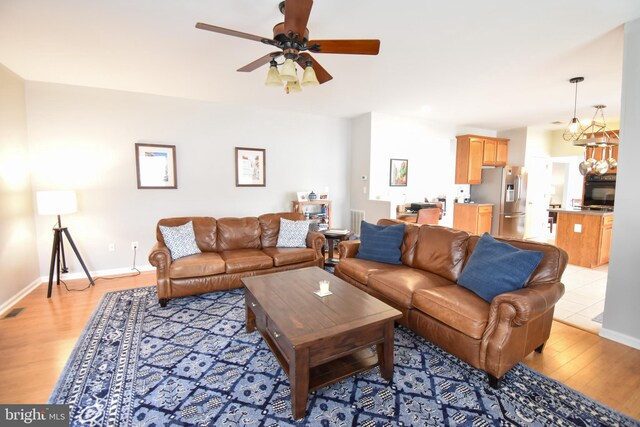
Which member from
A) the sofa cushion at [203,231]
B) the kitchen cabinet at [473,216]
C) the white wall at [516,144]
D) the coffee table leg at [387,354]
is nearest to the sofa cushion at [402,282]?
the coffee table leg at [387,354]

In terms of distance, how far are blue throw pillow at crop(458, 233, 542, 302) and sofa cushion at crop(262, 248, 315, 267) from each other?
1957mm

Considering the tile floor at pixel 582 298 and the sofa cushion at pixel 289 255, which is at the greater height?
the sofa cushion at pixel 289 255

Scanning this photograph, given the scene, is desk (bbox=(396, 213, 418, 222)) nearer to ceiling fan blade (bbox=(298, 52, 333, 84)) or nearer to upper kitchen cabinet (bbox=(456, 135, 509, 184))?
upper kitchen cabinet (bbox=(456, 135, 509, 184))

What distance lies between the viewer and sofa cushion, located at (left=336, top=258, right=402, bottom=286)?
2.97 m

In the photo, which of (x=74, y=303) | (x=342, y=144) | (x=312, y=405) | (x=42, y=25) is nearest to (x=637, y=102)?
(x=312, y=405)

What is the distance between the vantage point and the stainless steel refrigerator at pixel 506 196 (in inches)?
249

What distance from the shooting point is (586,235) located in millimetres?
4758

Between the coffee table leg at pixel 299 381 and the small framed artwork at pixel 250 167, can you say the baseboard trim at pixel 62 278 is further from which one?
the coffee table leg at pixel 299 381

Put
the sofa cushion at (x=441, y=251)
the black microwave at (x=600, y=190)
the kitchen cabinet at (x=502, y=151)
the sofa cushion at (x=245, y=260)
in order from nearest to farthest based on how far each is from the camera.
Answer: the sofa cushion at (x=441, y=251) → the sofa cushion at (x=245, y=260) → the black microwave at (x=600, y=190) → the kitchen cabinet at (x=502, y=151)

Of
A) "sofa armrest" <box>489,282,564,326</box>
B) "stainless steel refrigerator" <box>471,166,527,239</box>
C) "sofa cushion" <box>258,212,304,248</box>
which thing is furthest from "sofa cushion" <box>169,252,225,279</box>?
"stainless steel refrigerator" <box>471,166,527,239</box>

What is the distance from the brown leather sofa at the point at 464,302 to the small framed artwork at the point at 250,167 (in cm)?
267

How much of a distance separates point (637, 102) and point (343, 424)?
3.23 metres

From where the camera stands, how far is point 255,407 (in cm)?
174

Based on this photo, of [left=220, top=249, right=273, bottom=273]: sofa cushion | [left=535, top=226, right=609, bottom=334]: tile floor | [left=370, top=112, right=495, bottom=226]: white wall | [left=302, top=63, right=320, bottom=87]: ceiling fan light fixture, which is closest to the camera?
[left=302, top=63, right=320, bottom=87]: ceiling fan light fixture
